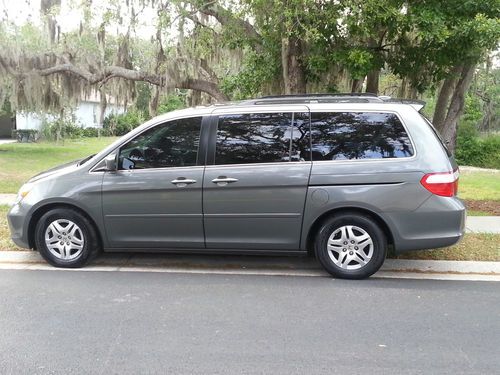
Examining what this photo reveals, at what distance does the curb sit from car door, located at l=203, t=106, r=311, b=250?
515 millimetres

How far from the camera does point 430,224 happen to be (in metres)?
5.22

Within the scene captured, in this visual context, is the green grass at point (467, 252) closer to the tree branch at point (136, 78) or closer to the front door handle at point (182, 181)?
the front door handle at point (182, 181)

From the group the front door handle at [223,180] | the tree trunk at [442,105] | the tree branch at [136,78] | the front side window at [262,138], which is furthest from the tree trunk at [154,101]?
the front door handle at [223,180]

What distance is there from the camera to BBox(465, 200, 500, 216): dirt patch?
8945mm

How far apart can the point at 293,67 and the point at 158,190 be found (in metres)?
4.96

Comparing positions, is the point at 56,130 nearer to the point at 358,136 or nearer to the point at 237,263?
the point at 237,263

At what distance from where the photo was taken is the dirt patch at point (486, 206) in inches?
352

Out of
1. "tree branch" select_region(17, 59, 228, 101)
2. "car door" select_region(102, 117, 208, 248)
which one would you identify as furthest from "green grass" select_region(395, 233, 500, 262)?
"tree branch" select_region(17, 59, 228, 101)

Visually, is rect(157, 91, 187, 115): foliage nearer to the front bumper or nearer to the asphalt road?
the front bumper

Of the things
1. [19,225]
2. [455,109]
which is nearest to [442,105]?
[455,109]

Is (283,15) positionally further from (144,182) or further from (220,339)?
(220,339)

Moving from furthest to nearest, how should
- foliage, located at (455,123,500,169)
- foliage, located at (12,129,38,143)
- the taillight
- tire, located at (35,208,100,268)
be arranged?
foliage, located at (12,129,38,143)
foliage, located at (455,123,500,169)
tire, located at (35,208,100,268)
the taillight

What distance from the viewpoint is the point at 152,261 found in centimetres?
616

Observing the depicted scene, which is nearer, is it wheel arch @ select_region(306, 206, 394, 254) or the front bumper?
wheel arch @ select_region(306, 206, 394, 254)
